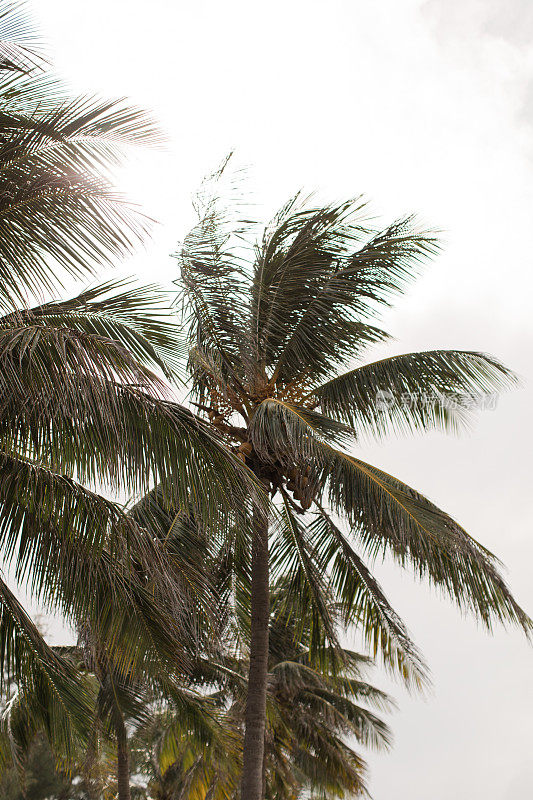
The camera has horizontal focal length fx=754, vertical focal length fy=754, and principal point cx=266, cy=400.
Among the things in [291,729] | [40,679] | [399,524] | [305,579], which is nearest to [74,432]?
[40,679]

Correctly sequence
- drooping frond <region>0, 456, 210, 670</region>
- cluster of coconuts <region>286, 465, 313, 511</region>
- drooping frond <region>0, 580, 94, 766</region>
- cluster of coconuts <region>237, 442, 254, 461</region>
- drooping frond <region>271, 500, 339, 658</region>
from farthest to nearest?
drooping frond <region>271, 500, 339, 658</region>
cluster of coconuts <region>286, 465, 313, 511</region>
cluster of coconuts <region>237, 442, 254, 461</region>
drooping frond <region>0, 580, 94, 766</region>
drooping frond <region>0, 456, 210, 670</region>

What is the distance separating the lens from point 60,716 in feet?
18.4

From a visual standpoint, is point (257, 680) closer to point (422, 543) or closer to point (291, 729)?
point (422, 543)

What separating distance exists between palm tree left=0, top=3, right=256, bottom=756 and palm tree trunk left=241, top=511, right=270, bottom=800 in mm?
2278

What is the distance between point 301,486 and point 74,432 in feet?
14.0

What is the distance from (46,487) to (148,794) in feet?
65.9

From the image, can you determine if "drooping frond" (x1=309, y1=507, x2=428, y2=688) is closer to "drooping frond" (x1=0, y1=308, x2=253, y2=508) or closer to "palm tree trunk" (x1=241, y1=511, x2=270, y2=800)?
"palm tree trunk" (x1=241, y1=511, x2=270, y2=800)

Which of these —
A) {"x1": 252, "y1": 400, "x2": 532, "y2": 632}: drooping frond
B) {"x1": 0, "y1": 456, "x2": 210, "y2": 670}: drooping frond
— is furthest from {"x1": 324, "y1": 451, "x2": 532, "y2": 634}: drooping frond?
{"x1": 0, "y1": 456, "x2": 210, "y2": 670}: drooping frond

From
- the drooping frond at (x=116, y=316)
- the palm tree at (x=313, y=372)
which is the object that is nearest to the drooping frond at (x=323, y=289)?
the palm tree at (x=313, y=372)

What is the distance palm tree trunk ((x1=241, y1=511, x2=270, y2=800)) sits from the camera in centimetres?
761

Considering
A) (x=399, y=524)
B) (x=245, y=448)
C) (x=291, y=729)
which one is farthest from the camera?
(x=291, y=729)

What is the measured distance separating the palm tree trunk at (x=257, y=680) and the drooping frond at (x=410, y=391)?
2.11 meters

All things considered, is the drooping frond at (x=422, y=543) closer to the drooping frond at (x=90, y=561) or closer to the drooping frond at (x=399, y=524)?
the drooping frond at (x=399, y=524)

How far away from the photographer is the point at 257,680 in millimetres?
8070
